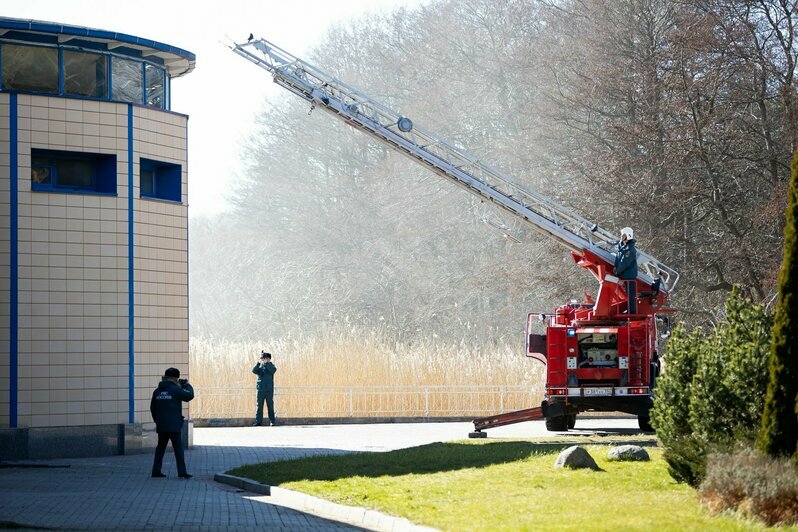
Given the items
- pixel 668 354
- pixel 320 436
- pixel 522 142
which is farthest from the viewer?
pixel 522 142

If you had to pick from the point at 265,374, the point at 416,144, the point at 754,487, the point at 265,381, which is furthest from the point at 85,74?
the point at 754,487

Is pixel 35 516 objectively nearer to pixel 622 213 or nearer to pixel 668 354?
pixel 668 354

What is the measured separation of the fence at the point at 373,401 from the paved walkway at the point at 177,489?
4.57 meters

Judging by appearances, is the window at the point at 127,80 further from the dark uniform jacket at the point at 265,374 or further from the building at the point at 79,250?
the dark uniform jacket at the point at 265,374

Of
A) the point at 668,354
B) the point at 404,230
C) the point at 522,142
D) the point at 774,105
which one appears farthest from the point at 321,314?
the point at 668,354

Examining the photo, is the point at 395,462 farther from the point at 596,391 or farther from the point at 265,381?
the point at 265,381

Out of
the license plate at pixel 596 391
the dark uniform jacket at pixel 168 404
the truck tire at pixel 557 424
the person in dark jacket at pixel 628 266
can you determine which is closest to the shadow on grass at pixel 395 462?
the dark uniform jacket at pixel 168 404

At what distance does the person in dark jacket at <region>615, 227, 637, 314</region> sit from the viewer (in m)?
26.5

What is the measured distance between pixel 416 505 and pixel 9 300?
11.1m

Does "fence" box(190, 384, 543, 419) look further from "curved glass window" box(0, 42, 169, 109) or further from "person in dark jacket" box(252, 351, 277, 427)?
"curved glass window" box(0, 42, 169, 109)

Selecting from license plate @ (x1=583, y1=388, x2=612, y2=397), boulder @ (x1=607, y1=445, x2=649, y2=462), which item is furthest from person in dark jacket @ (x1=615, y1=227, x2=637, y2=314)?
boulder @ (x1=607, y1=445, x2=649, y2=462)

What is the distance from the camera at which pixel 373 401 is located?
34.9 meters

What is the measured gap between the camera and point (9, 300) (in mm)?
22641

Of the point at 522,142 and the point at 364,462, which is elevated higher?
the point at 522,142
